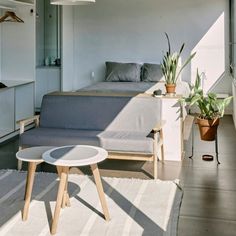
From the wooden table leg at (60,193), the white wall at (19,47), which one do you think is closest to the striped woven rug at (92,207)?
the wooden table leg at (60,193)

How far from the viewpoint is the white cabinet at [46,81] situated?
7.50m

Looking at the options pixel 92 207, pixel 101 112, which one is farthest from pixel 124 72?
pixel 92 207

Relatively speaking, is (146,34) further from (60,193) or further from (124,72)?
(60,193)

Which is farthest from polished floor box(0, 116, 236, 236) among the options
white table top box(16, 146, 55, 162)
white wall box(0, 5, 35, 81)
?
white wall box(0, 5, 35, 81)

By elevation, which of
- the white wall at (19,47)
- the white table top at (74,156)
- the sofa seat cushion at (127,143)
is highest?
the white wall at (19,47)

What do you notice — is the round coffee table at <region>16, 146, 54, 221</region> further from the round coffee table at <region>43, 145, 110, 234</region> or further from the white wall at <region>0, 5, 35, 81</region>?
the white wall at <region>0, 5, 35, 81</region>

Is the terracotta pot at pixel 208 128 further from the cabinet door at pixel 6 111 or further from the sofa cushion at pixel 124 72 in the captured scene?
the sofa cushion at pixel 124 72

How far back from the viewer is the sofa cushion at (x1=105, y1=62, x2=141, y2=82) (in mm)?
7645

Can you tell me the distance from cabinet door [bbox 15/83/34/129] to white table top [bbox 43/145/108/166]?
10.9ft

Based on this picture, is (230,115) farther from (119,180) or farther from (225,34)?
(119,180)

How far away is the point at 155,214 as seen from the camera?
3053 mm

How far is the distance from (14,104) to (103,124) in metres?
1.91

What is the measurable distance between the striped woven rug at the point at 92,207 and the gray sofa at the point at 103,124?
1.12 feet

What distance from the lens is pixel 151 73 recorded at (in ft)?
24.9
